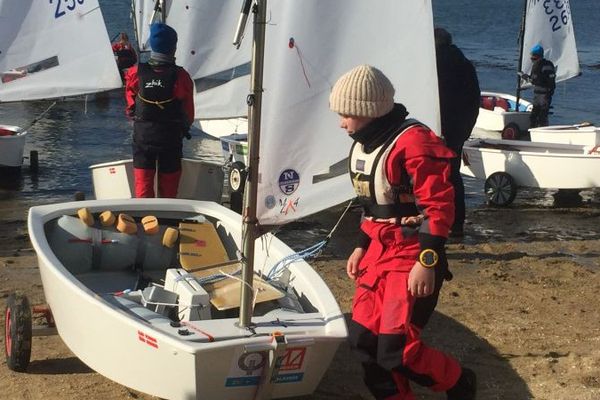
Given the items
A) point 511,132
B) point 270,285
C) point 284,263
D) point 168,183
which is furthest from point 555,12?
point 270,285

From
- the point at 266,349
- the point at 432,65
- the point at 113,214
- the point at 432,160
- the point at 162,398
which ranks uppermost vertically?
the point at 432,65

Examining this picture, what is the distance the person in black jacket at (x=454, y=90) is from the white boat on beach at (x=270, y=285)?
276cm

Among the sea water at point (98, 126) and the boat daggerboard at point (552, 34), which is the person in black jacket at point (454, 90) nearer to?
the sea water at point (98, 126)

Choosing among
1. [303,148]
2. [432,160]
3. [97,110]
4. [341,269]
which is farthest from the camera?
[97,110]

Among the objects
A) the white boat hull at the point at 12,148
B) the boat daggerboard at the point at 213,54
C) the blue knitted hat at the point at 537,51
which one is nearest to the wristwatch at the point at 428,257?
the boat daggerboard at the point at 213,54

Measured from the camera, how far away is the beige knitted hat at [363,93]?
3664 mm

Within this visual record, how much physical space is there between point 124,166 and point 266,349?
374 centimetres

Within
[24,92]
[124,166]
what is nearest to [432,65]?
[124,166]

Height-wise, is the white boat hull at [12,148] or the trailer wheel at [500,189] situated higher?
the white boat hull at [12,148]

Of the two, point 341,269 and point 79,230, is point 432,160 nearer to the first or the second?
point 79,230

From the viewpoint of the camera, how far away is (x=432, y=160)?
3643 mm

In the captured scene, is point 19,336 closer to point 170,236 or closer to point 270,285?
point 170,236

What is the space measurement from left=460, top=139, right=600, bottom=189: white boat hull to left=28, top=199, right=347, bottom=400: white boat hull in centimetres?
478

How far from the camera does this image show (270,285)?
468 cm
